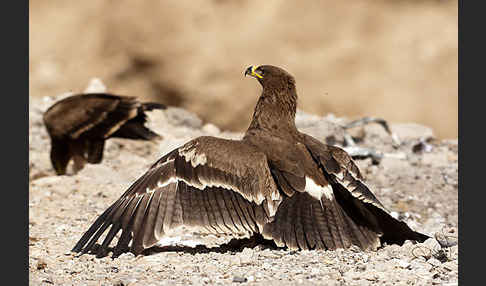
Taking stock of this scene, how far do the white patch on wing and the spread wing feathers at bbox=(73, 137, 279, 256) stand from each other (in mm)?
254

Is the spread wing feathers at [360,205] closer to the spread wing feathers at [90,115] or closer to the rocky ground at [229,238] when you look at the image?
the rocky ground at [229,238]

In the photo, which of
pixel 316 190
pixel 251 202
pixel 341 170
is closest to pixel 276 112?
pixel 341 170

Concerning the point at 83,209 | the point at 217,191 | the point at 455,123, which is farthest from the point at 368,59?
the point at 217,191

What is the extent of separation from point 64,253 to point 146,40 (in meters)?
10.4

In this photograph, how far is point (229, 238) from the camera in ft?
21.0

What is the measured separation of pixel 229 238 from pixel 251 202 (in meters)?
0.73

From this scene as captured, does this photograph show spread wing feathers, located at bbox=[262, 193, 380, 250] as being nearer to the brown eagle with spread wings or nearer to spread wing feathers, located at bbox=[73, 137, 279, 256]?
spread wing feathers, located at bbox=[73, 137, 279, 256]

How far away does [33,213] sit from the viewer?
751 cm

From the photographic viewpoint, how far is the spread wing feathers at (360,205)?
6.00 m

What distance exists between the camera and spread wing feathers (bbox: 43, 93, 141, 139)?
10516 mm

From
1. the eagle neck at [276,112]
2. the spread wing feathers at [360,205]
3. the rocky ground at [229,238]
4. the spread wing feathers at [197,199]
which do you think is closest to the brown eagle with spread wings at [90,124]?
the rocky ground at [229,238]

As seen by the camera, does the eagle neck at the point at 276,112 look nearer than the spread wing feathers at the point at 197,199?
No

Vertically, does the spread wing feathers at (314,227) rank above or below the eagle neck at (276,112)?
below

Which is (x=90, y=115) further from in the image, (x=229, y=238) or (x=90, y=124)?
(x=229, y=238)
